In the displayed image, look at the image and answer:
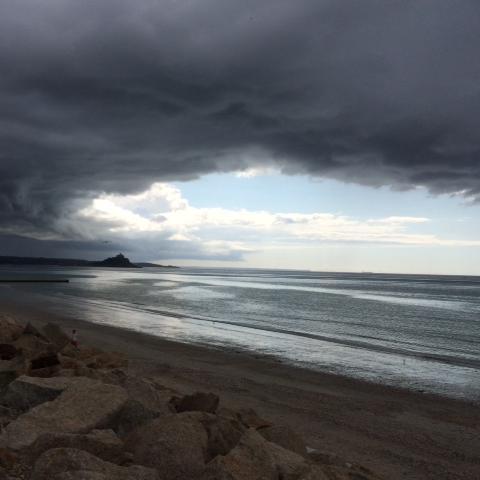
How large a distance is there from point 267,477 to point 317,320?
3532 centimetres

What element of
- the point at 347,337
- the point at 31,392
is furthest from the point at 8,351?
the point at 347,337

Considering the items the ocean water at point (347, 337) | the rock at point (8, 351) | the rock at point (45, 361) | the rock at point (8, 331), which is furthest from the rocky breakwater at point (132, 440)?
the ocean water at point (347, 337)

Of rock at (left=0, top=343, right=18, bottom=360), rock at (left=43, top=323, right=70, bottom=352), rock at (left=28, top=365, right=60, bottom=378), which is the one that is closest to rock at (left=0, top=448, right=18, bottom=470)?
rock at (left=28, top=365, right=60, bottom=378)

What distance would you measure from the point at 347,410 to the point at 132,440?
7867 mm

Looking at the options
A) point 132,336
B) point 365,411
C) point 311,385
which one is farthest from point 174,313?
point 365,411

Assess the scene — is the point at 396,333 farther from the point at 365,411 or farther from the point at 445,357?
the point at 365,411

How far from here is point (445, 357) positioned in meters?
24.8

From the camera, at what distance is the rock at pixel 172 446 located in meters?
5.77

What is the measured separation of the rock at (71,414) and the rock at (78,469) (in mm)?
930

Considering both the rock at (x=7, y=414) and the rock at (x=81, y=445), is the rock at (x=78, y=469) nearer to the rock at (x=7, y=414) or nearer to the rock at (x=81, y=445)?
the rock at (x=81, y=445)

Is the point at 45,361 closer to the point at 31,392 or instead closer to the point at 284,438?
the point at 31,392

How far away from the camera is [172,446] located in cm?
605

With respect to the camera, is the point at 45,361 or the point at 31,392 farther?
the point at 45,361

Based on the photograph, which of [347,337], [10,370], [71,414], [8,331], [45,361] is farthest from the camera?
[347,337]
